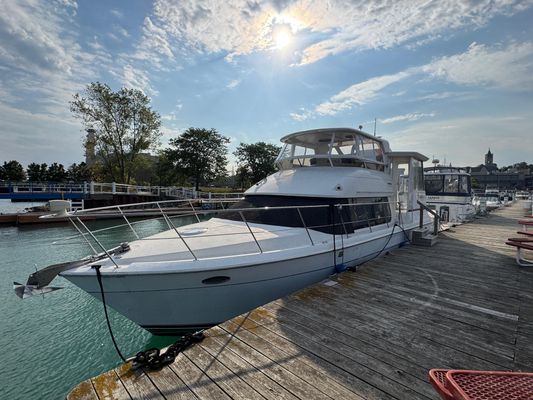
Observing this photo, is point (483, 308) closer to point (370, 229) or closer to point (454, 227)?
point (370, 229)

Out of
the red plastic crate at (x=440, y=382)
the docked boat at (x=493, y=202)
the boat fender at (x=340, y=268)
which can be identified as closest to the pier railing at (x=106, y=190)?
the boat fender at (x=340, y=268)

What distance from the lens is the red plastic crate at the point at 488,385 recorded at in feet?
5.31

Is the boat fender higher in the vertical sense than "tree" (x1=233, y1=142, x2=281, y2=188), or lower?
lower

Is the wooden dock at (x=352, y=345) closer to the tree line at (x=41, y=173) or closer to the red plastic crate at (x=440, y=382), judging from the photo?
the red plastic crate at (x=440, y=382)

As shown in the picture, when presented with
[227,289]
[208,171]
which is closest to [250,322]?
[227,289]

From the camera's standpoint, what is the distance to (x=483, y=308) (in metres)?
4.05

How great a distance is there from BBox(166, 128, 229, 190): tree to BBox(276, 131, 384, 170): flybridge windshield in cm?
3086

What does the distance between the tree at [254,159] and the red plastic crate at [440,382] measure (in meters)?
40.8

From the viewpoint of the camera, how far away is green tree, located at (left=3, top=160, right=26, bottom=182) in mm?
54391

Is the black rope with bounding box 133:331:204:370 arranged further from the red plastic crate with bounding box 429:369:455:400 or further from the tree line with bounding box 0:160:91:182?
the tree line with bounding box 0:160:91:182

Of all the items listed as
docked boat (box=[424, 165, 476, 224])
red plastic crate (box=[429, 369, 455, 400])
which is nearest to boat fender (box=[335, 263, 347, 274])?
red plastic crate (box=[429, 369, 455, 400])

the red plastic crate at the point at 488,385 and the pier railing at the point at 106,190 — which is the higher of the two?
the pier railing at the point at 106,190

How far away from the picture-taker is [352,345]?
3057mm

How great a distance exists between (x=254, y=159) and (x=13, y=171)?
1921 inches
